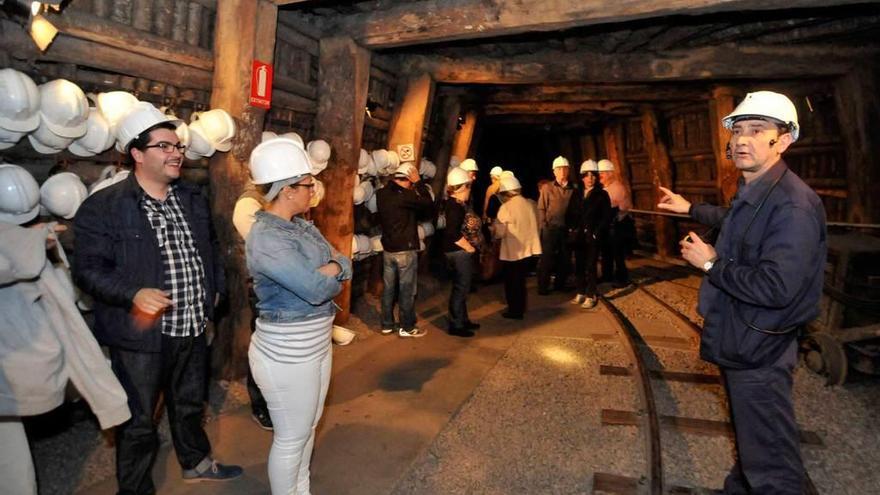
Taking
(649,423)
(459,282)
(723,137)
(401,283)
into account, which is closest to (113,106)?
(401,283)

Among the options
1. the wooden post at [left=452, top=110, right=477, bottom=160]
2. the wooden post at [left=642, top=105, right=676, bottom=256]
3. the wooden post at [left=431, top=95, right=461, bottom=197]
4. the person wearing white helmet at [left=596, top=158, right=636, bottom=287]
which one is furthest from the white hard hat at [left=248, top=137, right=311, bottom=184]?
the wooden post at [left=642, top=105, right=676, bottom=256]

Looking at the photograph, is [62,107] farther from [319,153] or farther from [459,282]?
[459,282]

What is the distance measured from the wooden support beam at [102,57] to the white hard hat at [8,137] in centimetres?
53

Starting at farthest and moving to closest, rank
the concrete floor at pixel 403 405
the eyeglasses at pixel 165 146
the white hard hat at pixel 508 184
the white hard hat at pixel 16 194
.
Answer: the white hard hat at pixel 508 184 → the concrete floor at pixel 403 405 → the white hard hat at pixel 16 194 → the eyeglasses at pixel 165 146

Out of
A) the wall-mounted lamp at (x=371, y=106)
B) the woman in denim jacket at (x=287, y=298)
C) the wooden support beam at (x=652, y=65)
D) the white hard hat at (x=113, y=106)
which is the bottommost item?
the woman in denim jacket at (x=287, y=298)

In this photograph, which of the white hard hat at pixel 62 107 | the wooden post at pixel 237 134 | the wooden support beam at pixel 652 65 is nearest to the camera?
the white hard hat at pixel 62 107

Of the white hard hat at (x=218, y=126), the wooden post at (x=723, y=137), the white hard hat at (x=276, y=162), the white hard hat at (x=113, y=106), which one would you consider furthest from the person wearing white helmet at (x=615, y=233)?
the white hard hat at (x=276, y=162)

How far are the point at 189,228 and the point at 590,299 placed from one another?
6.03m

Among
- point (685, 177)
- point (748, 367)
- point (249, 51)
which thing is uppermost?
point (685, 177)

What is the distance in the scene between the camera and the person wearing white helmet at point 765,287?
2.53 meters

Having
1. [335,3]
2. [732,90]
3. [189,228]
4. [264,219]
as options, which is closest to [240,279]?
[189,228]

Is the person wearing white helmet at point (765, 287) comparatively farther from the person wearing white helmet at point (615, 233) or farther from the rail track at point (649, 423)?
the person wearing white helmet at point (615, 233)

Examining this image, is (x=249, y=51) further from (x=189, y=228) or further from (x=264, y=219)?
(x=264, y=219)

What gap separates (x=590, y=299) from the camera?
7965 mm
